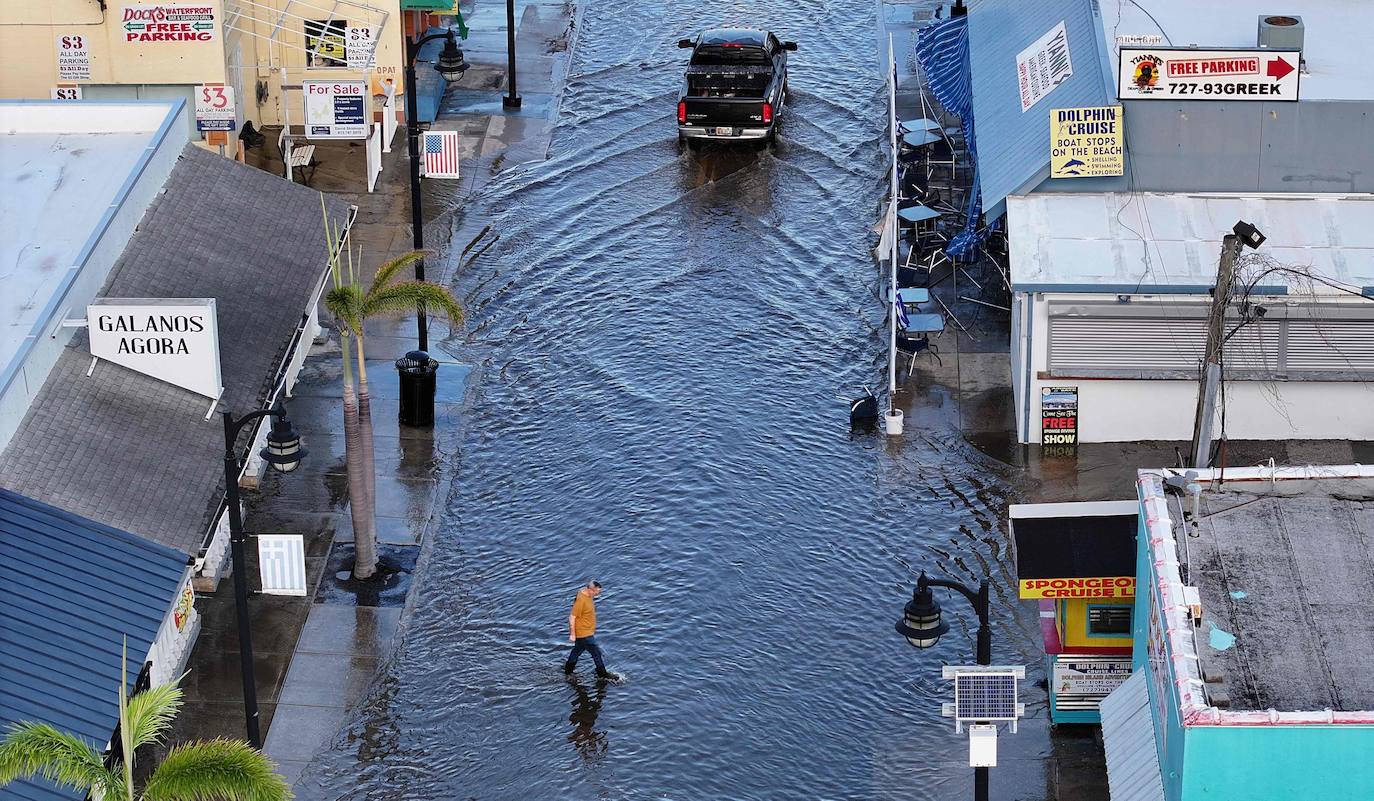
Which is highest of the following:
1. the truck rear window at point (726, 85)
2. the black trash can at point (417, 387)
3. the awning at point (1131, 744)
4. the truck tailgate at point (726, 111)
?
the truck rear window at point (726, 85)

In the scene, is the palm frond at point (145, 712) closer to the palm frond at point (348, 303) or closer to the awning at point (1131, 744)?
the palm frond at point (348, 303)

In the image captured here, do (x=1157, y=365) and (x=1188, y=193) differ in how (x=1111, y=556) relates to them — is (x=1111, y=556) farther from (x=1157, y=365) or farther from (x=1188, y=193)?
(x=1188, y=193)

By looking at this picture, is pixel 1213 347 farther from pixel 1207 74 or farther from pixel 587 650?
pixel 1207 74

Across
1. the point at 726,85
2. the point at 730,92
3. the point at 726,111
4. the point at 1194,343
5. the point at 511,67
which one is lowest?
the point at 1194,343

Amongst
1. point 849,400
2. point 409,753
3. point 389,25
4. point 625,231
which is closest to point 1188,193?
point 849,400

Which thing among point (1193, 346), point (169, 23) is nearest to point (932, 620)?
point (1193, 346)

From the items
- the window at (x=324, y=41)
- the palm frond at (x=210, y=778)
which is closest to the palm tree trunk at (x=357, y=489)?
the palm frond at (x=210, y=778)

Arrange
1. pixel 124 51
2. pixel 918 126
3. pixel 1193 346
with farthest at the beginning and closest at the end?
pixel 918 126 < pixel 124 51 < pixel 1193 346
